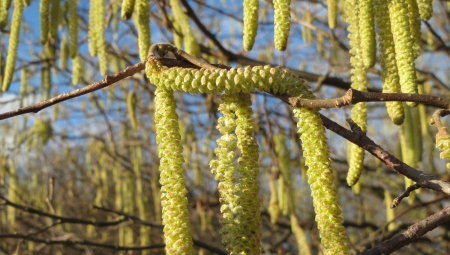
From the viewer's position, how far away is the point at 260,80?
2.17ft

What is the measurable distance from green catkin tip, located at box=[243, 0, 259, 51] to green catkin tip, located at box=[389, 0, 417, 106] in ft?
0.74

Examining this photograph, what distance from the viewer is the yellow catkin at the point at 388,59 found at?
2.88 ft

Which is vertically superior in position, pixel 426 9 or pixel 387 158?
pixel 426 9

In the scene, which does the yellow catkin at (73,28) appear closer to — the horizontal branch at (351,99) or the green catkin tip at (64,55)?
the green catkin tip at (64,55)

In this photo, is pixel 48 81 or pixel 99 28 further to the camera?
pixel 48 81

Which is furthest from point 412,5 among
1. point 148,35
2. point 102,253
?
point 102,253

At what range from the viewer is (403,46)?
82cm

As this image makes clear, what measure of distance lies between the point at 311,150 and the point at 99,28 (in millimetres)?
935

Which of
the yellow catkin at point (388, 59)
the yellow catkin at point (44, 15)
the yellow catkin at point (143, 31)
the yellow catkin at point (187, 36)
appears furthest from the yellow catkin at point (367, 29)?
the yellow catkin at point (44, 15)

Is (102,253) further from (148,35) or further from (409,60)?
(409,60)

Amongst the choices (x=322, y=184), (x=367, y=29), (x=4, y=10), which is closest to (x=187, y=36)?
(x=4, y=10)

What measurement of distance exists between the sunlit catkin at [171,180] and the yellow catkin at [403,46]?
373 mm

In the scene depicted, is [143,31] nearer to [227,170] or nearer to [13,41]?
[13,41]

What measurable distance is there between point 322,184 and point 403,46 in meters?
0.32
